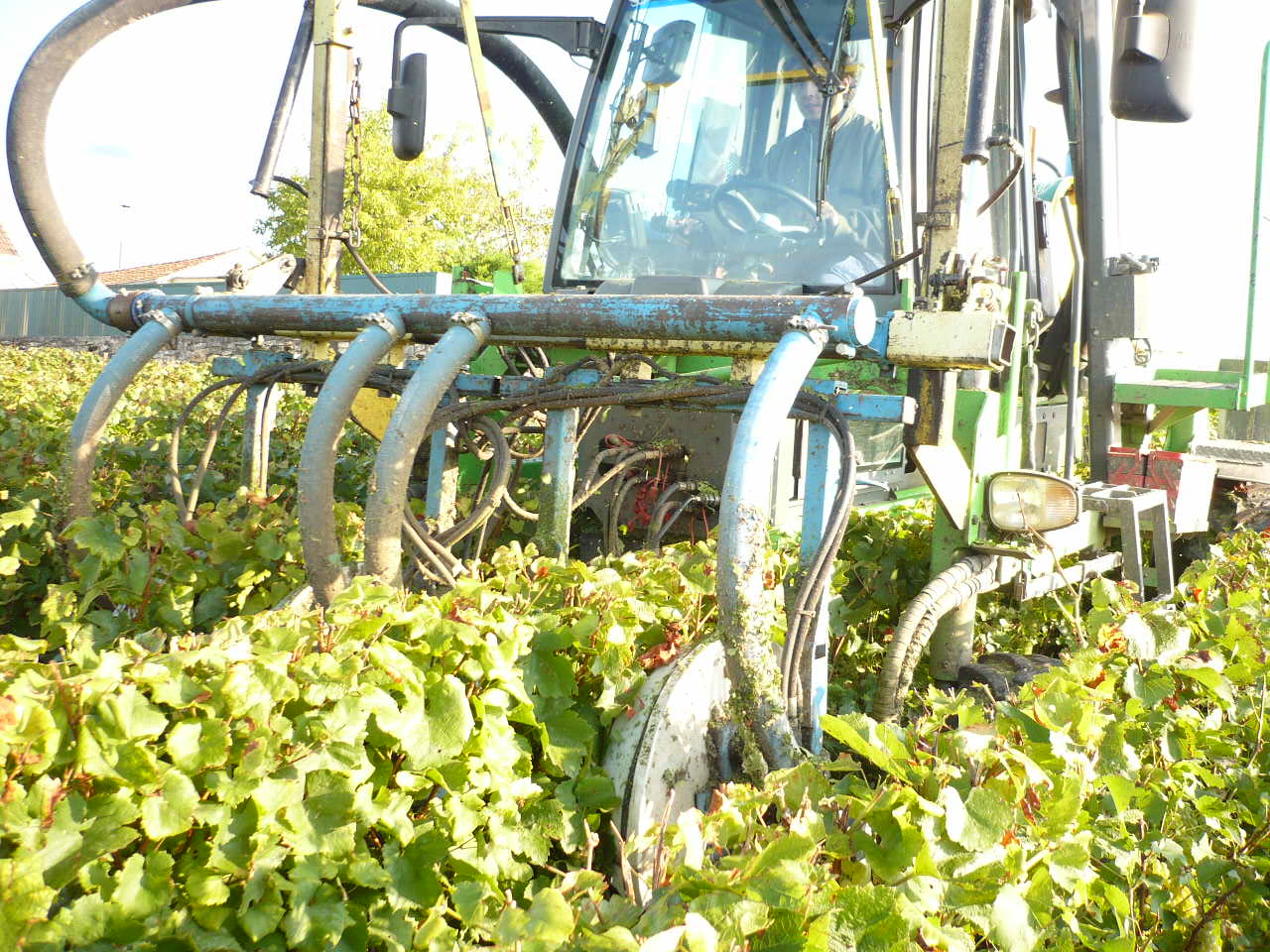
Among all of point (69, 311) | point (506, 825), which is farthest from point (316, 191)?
point (69, 311)

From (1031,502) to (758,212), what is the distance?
56.9 inches

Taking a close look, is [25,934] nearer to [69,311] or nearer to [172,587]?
[172,587]

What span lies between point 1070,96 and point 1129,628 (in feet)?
7.92

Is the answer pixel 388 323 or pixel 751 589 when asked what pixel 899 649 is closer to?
pixel 751 589

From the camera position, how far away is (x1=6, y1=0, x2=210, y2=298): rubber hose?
358cm

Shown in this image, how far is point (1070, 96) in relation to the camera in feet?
13.4

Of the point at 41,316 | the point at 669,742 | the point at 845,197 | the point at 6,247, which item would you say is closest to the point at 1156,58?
the point at 845,197

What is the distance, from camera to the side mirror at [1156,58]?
2.64 meters

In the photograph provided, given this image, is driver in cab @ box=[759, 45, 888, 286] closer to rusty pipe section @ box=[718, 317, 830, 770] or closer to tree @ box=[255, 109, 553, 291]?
rusty pipe section @ box=[718, 317, 830, 770]

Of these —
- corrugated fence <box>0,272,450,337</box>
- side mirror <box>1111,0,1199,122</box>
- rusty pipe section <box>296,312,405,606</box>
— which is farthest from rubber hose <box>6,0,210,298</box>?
corrugated fence <box>0,272,450,337</box>

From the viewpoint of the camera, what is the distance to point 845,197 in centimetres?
379

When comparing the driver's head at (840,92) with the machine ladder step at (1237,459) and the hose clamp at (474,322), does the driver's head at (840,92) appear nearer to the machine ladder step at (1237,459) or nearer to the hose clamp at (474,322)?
the hose clamp at (474,322)

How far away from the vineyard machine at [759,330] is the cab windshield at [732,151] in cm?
1

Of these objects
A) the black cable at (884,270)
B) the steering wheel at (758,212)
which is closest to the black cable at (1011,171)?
the black cable at (884,270)
